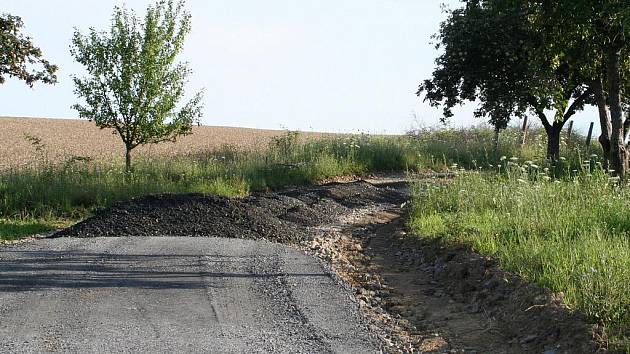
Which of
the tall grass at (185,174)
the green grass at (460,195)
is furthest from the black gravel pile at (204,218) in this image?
the tall grass at (185,174)

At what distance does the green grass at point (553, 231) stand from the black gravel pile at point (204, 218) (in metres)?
2.24

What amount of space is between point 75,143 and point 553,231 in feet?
121

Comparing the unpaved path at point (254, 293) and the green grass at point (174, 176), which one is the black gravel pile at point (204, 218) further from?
the green grass at point (174, 176)

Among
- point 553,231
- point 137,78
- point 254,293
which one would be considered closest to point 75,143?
point 137,78

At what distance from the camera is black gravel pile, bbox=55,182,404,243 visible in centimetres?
1302

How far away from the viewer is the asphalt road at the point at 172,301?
673cm

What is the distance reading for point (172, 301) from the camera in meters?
8.18

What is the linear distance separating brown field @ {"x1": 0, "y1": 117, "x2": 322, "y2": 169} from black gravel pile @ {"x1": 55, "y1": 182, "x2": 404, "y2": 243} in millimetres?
9160

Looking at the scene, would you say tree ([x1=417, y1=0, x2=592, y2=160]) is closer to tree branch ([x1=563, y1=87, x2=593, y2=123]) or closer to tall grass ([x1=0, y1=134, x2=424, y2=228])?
tree branch ([x1=563, y1=87, x2=593, y2=123])

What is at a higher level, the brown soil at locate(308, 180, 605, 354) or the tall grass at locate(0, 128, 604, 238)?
the tall grass at locate(0, 128, 604, 238)

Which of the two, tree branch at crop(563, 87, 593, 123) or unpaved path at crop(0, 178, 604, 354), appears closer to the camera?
unpaved path at crop(0, 178, 604, 354)

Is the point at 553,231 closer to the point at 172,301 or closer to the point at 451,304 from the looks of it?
the point at 451,304

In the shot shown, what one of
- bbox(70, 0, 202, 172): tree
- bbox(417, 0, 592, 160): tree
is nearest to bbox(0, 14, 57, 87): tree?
bbox(70, 0, 202, 172): tree

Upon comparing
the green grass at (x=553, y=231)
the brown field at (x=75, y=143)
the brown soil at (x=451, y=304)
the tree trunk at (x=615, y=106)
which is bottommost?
the brown soil at (x=451, y=304)
